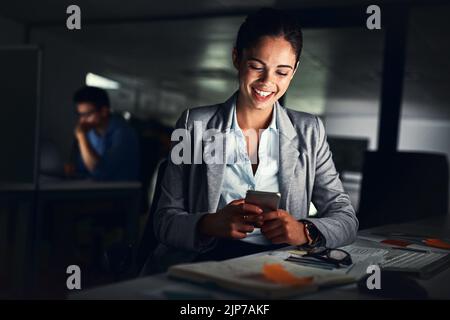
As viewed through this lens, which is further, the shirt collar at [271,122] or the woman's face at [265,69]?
the shirt collar at [271,122]

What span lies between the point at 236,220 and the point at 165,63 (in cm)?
604

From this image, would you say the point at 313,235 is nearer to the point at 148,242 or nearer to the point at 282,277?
the point at 282,277

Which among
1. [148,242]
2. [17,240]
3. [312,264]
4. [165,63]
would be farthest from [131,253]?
[165,63]

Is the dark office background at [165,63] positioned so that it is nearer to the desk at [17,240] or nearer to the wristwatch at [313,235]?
the desk at [17,240]

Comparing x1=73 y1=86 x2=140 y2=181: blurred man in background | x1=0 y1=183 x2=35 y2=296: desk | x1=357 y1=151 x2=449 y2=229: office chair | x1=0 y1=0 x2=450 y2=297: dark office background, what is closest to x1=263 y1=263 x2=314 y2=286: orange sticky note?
x1=0 y1=0 x2=450 y2=297: dark office background

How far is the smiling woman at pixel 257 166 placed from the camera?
4.59ft

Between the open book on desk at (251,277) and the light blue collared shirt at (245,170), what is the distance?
48 centimetres

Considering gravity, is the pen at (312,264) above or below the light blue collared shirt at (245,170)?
below

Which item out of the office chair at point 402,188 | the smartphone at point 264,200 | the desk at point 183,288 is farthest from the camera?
the office chair at point 402,188

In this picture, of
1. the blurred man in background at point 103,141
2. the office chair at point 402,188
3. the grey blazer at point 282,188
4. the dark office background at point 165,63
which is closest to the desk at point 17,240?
the dark office background at point 165,63

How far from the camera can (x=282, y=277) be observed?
908mm

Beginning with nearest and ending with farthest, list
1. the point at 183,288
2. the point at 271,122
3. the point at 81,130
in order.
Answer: the point at 183,288
the point at 271,122
the point at 81,130

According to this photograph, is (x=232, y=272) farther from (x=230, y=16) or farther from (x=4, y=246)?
(x=230, y=16)
